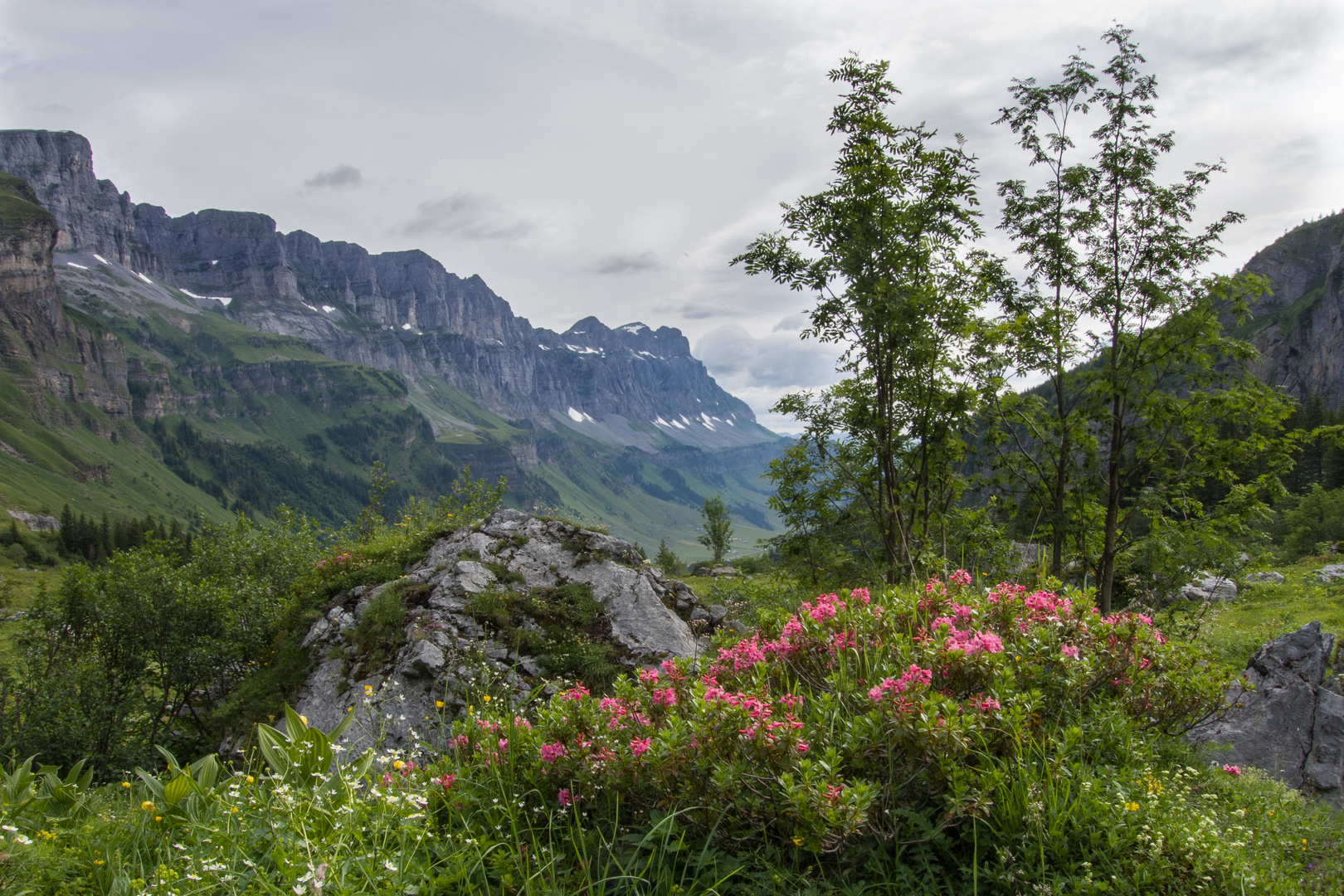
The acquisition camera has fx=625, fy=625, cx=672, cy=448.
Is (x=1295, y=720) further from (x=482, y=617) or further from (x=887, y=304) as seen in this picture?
(x=482, y=617)

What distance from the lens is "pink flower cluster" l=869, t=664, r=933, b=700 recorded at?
3.62 meters

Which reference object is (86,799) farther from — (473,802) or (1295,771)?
(1295,771)

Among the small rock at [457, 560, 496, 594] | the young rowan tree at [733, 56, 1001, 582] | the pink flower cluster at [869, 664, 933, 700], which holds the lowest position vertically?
the small rock at [457, 560, 496, 594]

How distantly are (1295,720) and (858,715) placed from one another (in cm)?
659

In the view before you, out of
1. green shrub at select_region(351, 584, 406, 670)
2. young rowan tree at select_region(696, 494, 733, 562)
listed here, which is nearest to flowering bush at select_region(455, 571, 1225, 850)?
green shrub at select_region(351, 584, 406, 670)

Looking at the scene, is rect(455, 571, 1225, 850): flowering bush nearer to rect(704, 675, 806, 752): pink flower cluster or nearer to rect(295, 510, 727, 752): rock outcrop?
rect(704, 675, 806, 752): pink flower cluster

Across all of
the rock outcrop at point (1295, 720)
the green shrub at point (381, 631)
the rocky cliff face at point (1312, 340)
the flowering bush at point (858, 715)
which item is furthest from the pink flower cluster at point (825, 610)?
the rocky cliff face at point (1312, 340)

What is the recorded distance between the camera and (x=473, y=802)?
13.3ft

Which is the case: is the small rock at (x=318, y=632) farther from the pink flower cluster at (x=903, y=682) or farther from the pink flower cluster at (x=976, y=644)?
the pink flower cluster at (x=976, y=644)

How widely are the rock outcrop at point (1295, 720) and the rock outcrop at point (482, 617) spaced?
23.4 ft

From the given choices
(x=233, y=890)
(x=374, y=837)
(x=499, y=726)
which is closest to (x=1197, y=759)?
(x=499, y=726)

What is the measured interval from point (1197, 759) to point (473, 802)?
5.22 m

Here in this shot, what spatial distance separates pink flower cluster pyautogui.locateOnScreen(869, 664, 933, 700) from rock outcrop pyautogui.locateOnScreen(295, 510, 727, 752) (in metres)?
7.10

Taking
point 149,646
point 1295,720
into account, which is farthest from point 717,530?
point 1295,720
